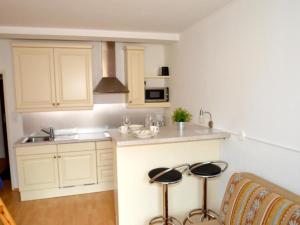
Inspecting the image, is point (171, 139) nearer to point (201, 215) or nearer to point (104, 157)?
point (201, 215)

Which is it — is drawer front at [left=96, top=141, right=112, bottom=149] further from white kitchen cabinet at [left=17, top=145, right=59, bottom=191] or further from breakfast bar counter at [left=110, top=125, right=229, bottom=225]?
breakfast bar counter at [left=110, top=125, right=229, bottom=225]

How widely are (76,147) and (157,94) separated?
1.64m

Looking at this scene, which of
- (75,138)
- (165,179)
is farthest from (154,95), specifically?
(165,179)

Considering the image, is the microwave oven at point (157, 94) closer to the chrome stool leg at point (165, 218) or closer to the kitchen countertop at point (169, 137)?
the kitchen countertop at point (169, 137)

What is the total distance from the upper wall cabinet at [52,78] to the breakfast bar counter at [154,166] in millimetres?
1484

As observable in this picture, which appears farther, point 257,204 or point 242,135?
point 242,135

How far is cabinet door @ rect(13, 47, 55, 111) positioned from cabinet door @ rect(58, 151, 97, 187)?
0.87m

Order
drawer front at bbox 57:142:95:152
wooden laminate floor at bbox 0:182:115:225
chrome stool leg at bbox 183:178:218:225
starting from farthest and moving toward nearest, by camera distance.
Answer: drawer front at bbox 57:142:95:152 < wooden laminate floor at bbox 0:182:115:225 < chrome stool leg at bbox 183:178:218:225

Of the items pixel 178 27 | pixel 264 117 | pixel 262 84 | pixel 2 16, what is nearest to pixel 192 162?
pixel 264 117

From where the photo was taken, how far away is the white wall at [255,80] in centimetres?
176

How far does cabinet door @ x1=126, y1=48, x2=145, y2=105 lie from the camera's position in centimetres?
394

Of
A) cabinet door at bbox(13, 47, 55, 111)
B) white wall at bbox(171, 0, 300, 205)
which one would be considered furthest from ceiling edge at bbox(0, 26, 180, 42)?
white wall at bbox(171, 0, 300, 205)

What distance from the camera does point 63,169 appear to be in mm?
3572

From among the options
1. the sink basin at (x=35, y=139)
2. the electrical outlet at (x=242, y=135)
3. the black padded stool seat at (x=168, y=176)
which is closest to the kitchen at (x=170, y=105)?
the electrical outlet at (x=242, y=135)
